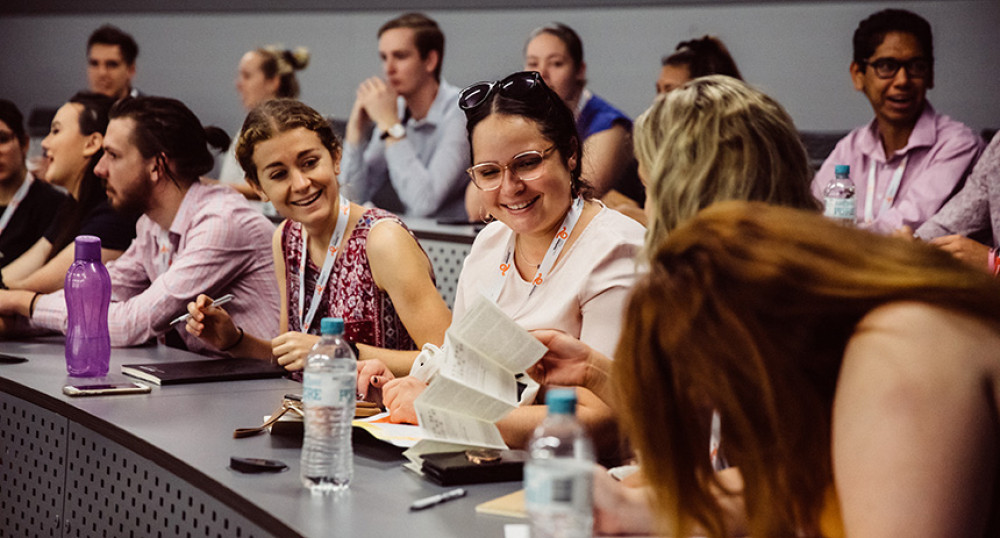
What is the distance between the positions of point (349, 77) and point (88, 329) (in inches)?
199

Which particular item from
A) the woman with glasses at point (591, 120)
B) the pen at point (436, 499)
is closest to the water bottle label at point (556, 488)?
the pen at point (436, 499)

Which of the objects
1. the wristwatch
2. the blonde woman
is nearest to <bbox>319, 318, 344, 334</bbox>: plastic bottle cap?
the blonde woman

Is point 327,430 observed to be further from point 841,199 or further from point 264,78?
point 264,78

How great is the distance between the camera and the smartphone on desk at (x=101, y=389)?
223 cm

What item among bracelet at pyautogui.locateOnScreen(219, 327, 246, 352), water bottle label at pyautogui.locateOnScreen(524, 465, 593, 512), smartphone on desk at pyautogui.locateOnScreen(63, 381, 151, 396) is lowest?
smartphone on desk at pyautogui.locateOnScreen(63, 381, 151, 396)

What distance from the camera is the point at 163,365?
2.51 meters

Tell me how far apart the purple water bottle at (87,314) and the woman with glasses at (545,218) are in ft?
2.75

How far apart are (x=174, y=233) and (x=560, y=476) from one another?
2.17 meters

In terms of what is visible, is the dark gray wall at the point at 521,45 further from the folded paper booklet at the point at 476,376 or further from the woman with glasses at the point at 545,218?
the folded paper booklet at the point at 476,376

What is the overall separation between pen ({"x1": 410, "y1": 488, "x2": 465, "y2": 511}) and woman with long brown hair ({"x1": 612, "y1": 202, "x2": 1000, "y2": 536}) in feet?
1.64

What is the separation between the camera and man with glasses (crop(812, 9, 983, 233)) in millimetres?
3750

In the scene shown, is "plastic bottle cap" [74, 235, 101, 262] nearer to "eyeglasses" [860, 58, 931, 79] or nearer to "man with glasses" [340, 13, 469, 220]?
"man with glasses" [340, 13, 469, 220]

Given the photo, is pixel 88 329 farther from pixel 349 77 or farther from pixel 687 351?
pixel 349 77

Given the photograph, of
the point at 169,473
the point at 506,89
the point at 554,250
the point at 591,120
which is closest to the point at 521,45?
the point at 591,120
